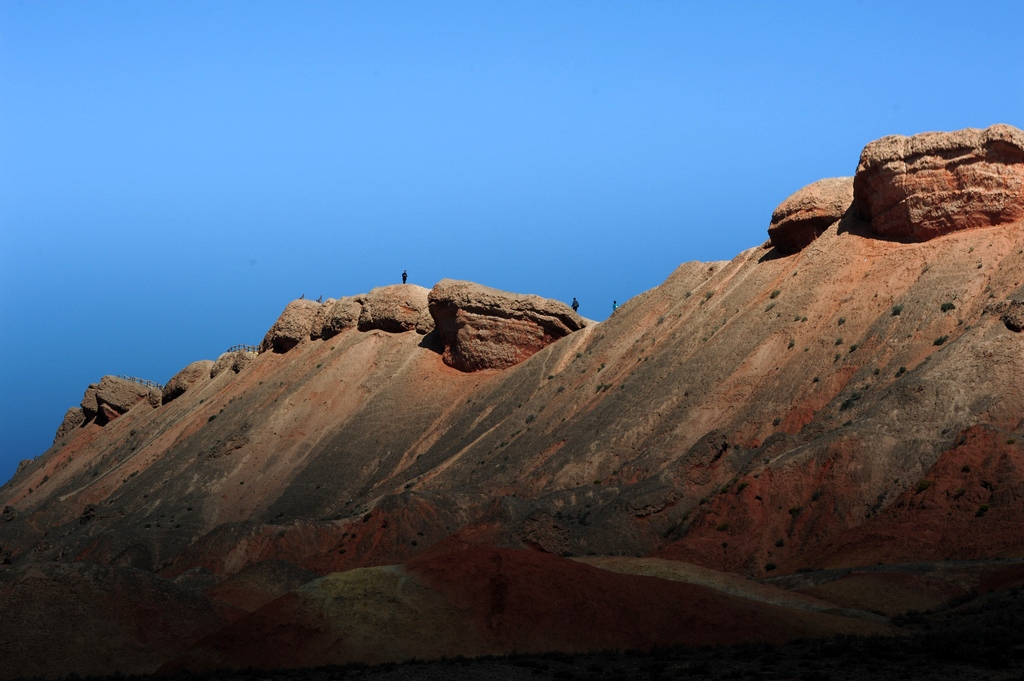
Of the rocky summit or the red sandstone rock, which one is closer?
the rocky summit

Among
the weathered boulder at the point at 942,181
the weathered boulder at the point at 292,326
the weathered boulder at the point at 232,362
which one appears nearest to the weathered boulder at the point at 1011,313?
the weathered boulder at the point at 942,181

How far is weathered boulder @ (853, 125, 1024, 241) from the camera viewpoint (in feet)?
153

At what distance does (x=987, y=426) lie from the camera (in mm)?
36375

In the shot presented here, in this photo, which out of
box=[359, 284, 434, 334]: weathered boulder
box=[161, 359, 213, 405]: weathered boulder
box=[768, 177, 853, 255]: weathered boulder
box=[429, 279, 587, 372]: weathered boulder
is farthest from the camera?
box=[161, 359, 213, 405]: weathered boulder

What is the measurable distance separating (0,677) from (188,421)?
45339 mm

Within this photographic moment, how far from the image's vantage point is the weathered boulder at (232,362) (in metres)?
81.8

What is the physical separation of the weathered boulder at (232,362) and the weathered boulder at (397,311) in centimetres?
1144

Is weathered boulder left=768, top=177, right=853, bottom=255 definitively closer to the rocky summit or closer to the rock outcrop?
the rocky summit

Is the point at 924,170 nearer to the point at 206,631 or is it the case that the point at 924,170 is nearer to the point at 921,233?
the point at 921,233

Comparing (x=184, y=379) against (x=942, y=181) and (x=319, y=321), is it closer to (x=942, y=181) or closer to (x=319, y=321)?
(x=319, y=321)

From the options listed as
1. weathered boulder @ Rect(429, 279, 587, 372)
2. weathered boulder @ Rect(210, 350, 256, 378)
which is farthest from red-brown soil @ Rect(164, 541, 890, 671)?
weathered boulder @ Rect(210, 350, 256, 378)

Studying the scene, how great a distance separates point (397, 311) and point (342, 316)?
465 cm

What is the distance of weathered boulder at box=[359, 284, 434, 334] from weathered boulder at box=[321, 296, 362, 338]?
2.98 feet

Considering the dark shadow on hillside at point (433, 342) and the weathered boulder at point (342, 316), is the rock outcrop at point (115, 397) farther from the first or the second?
the dark shadow on hillside at point (433, 342)
